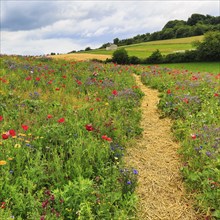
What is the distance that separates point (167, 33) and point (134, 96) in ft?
272

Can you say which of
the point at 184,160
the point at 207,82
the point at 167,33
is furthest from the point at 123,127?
the point at 167,33

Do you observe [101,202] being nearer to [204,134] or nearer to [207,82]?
[204,134]

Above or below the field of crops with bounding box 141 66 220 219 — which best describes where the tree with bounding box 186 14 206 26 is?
above

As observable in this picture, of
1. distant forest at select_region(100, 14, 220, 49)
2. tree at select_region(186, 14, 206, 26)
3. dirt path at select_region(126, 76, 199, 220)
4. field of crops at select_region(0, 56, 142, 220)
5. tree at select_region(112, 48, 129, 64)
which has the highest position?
tree at select_region(186, 14, 206, 26)

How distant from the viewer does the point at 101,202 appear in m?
3.55

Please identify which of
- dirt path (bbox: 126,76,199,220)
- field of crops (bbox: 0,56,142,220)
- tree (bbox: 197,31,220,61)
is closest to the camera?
field of crops (bbox: 0,56,142,220)

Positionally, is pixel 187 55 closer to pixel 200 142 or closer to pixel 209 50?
pixel 209 50

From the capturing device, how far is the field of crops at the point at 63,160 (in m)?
3.43

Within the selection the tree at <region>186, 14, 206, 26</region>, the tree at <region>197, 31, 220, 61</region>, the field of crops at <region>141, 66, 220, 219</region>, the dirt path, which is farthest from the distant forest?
the dirt path

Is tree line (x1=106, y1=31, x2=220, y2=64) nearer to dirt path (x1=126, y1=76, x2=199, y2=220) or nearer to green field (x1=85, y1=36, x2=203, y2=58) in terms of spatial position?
green field (x1=85, y1=36, x2=203, y2=58)

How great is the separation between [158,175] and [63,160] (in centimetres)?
185

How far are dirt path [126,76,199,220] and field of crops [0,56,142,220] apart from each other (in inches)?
13.2

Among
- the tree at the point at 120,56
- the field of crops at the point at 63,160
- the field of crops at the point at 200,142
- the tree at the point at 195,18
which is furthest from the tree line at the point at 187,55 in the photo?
the tree at the point at 195,18

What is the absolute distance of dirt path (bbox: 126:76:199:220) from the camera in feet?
13.0
